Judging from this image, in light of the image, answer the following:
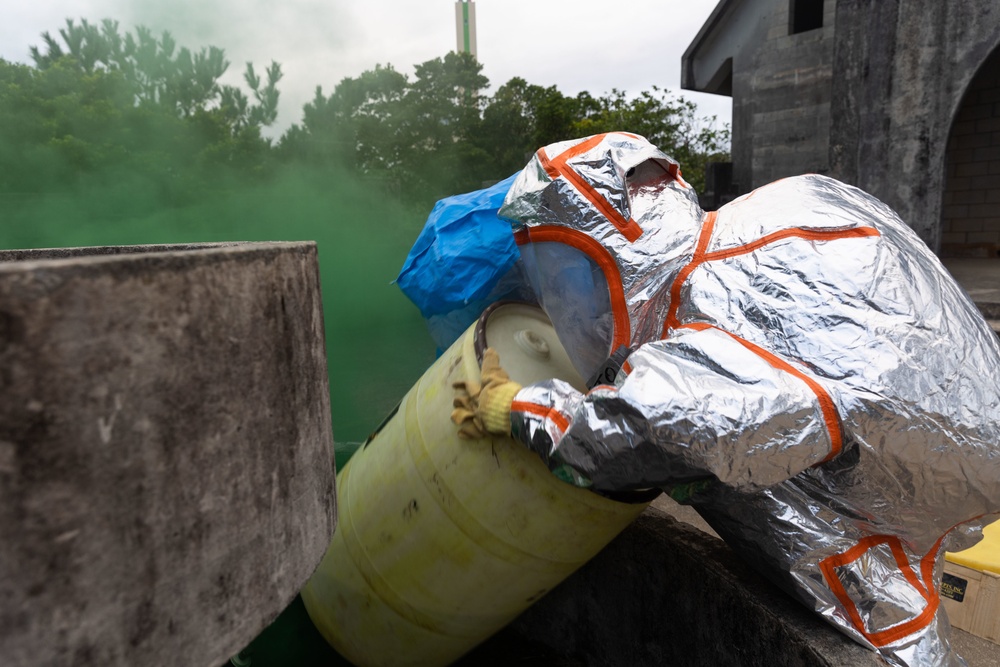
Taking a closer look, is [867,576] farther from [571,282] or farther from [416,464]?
[416,464]

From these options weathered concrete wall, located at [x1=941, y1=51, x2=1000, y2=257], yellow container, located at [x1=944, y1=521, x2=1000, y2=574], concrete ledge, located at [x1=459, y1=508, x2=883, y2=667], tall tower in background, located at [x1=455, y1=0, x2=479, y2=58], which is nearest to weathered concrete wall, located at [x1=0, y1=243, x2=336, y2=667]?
concrete ledge, located at [x1=459, y1=508, x2=883, y2=667]

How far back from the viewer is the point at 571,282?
5.63ft

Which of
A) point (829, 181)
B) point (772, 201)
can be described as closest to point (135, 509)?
point (772, 201)

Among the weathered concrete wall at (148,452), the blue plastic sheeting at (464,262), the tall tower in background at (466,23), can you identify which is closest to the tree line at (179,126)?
the blue plastic sheeting at (464,262)

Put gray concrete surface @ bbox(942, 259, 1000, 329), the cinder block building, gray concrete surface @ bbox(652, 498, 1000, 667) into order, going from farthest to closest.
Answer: the cinder block building → gray concrete surface @ bbox(942, 259, 1000, 329) → gray concrete surface @ bbox(652, 498, 1000, 667)

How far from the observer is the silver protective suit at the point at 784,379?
4.30 ft

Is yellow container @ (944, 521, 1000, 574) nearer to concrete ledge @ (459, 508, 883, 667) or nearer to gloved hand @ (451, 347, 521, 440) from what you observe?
concrete ledge @ (459, 508, 883, 667)

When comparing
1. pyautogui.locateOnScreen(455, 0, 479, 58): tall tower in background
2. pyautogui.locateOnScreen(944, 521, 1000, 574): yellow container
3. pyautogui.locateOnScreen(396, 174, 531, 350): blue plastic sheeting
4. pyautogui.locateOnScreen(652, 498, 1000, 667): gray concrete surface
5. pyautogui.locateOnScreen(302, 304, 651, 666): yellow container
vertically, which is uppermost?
pyautogui.locateOnScreen(455, 0, 479, 58): tall tower in background

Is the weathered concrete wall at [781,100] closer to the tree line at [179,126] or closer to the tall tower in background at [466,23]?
the tree line at [179,126]

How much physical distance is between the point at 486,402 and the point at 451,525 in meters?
0.38

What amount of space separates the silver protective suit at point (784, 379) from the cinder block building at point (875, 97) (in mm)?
4615

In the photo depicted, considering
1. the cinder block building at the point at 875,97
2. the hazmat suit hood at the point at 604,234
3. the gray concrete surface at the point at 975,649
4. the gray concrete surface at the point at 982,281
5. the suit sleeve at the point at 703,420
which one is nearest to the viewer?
the suit sleeve at the point at 703,420

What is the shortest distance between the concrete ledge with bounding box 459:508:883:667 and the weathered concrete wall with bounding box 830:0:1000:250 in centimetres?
469

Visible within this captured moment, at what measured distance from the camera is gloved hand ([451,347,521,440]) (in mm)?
1662
